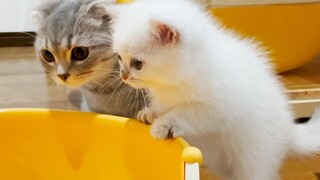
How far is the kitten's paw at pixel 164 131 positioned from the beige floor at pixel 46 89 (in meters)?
0.60

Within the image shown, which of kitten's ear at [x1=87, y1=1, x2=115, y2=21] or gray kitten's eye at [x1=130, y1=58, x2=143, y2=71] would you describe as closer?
gray kitten's eye at [x1=130, y1=58, x2=143, y2=71]

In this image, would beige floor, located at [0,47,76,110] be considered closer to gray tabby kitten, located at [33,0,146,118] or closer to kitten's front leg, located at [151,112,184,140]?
gray tabby kitten, located at [33,0,146,118]

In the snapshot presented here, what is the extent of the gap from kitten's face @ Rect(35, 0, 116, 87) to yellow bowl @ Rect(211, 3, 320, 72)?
0.49 m

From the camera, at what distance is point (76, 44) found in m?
1.12

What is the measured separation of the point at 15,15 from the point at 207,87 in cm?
179

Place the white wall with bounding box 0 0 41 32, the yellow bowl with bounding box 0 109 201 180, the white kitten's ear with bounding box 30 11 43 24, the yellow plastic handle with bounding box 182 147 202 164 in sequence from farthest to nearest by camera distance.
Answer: the white wall with bounding box 0 0 41 32, the white kitten's ear with bounding box 30 11 43 24, the yellow bowl with bounding box 0 109 201 180, the yellow plastic handle with bounding box 182 147 202 164

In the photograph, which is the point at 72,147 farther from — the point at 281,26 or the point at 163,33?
the point at 281,26

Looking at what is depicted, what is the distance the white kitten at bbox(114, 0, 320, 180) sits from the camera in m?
0.95

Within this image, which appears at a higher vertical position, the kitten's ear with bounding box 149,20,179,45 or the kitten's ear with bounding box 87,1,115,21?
the kitten's ear with bounding box 149,20,179,45

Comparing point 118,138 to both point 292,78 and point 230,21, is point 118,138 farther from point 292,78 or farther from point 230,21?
point 292,78

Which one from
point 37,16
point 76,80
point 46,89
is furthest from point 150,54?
point 46,89

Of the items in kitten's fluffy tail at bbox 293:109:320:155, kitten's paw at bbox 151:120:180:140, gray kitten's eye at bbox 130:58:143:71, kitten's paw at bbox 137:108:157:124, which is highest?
gray kitten's eye at bbox 130:58:143:71

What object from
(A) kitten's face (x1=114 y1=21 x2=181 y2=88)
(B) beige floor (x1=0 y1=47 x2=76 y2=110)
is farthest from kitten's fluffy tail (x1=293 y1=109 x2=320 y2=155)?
(B) beige floor (x1=0 y1=47 x2=76 y2=110)

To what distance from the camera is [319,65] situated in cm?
198
